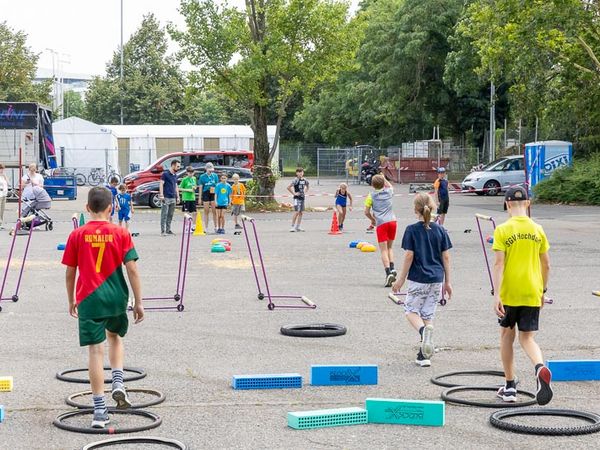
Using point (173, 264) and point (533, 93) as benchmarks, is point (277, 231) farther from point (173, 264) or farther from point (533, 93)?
point (533, 93)

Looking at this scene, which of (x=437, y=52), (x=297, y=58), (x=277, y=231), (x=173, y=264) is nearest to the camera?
(x=173, y=264)

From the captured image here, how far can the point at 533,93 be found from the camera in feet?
124

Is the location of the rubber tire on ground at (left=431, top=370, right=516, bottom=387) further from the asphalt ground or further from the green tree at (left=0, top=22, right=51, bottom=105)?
the green tree at (left=0, top=22, right=51, bottom=105)

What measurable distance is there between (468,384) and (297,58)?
28.3 m

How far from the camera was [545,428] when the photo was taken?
729 centimetres

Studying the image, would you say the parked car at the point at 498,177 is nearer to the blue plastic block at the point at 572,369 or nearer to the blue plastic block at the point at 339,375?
the blue plastic block at the point at 572,369

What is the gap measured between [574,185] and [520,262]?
2939cm

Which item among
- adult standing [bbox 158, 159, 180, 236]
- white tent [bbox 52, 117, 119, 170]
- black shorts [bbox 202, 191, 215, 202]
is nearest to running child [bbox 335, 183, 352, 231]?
black shorts [bbox 202, 191, 215, 202]

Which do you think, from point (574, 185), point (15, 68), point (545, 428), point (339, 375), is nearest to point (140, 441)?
point (339, 375)

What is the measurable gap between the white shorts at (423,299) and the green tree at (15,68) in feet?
199

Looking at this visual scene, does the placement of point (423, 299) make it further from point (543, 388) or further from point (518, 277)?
point (543, 388)

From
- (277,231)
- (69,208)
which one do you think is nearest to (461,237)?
(277,231)

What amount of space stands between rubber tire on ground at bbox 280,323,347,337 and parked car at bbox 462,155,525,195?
32.5 metres

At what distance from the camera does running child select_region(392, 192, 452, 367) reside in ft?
32.9
